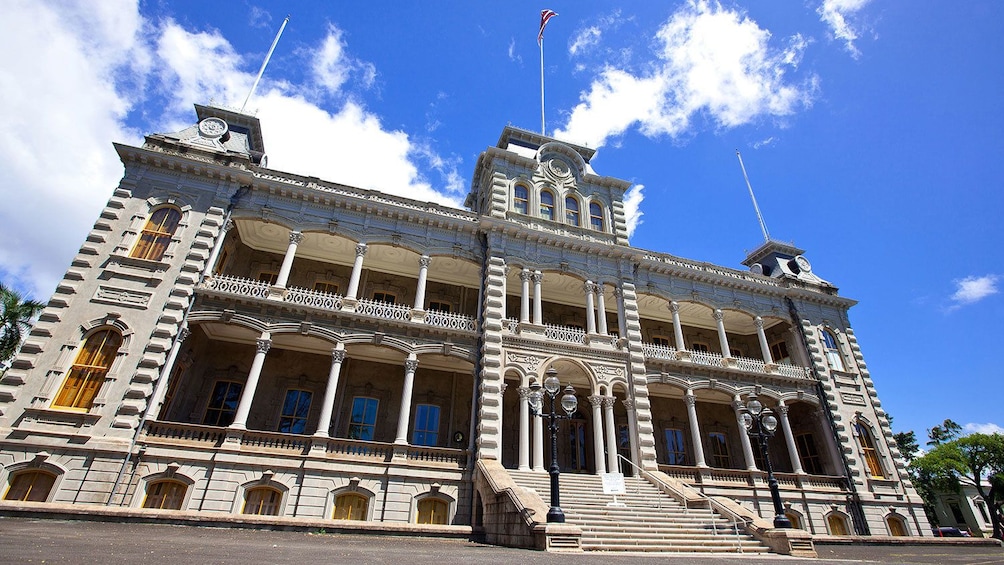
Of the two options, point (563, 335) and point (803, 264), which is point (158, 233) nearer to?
point (563, 335)

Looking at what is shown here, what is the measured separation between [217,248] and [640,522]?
56.2 feet

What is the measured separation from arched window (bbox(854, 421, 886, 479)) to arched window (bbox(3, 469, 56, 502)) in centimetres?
3065

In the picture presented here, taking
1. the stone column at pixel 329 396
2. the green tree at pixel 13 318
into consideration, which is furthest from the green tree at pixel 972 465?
the green tree at pixel 13 318

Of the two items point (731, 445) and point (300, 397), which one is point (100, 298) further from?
point (731, 445)

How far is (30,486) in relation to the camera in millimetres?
12859

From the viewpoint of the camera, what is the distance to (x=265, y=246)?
20953mm

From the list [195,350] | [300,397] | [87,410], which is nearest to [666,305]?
[300,397]

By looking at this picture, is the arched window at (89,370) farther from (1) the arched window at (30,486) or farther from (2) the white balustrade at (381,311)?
(2) the white balustrade at (381,311)

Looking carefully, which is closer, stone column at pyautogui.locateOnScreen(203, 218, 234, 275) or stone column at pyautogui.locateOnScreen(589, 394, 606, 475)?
stone column at pyautogui.locateOnScreen(203, 218, 234, 275)

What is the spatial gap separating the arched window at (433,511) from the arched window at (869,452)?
19.6m

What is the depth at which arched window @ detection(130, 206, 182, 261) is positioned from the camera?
16703 millimetres

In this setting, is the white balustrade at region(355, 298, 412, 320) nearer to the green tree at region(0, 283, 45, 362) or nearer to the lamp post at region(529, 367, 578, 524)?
the lamp post at region(529, 367, 578, 524)

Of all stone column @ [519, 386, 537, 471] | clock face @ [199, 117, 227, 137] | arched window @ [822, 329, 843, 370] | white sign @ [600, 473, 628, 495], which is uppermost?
clock face @ [199, 117, 227, 137]

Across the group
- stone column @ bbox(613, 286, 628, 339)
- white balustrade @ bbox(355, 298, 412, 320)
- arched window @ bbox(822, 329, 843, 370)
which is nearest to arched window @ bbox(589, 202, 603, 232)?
stone column @ bbox(613, 286, 628, 339)
